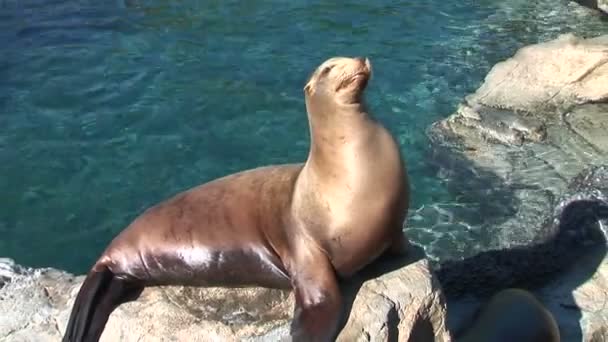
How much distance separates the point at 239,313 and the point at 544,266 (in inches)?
105

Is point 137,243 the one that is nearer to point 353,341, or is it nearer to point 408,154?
point 353,341

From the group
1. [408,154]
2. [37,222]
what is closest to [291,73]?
[408,154]

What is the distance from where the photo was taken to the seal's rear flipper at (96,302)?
15.1 ft

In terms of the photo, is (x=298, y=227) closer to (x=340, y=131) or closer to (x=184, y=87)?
(x=340, y=131)

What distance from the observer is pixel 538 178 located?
26.5 ft

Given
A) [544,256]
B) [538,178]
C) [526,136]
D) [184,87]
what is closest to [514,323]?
[544,256]

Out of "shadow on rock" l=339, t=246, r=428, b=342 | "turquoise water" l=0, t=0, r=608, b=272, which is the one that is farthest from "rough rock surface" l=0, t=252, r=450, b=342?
"turquoise water" l=0, t=0, r=608, b=272

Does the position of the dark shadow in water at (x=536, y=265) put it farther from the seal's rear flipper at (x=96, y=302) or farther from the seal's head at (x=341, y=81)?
the seal's rear flipper at (x=96, y=302)

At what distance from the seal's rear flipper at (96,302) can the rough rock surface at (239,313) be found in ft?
0.19

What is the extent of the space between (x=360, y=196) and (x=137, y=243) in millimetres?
1359

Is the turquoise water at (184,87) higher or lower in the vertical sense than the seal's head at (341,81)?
lower


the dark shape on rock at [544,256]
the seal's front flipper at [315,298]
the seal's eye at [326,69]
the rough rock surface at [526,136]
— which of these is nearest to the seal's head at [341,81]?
the seal's eye at [326,69]

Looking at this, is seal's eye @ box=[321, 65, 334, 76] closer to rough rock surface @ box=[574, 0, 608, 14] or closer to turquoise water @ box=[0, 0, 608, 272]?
turquoise water @ box=[0, 0, 608, 272]

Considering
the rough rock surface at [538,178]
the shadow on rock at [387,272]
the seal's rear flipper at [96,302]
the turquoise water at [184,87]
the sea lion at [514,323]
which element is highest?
the shadow on rock at [387,272]
